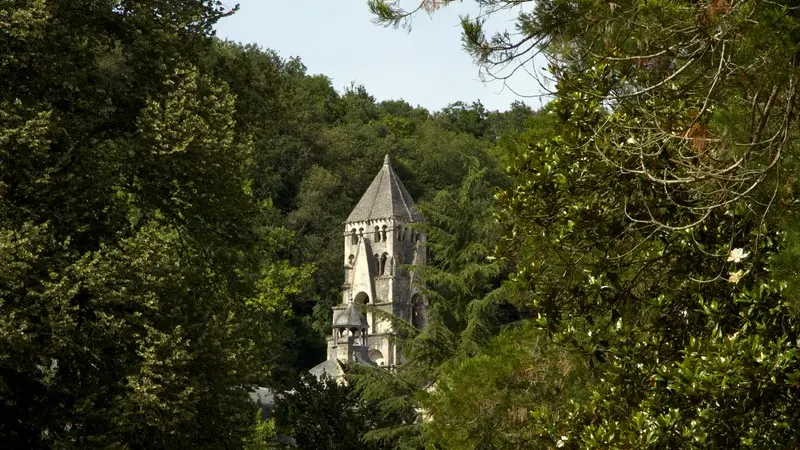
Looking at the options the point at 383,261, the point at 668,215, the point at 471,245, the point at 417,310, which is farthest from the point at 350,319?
the point at 668,215

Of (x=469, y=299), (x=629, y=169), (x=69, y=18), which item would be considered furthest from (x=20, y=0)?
(x=469, y=299)

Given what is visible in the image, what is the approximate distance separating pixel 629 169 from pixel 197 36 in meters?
10.5

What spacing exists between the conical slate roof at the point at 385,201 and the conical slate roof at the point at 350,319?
881 centimetres

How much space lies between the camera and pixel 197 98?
17.4 m

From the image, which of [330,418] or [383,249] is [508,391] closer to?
[330,418]

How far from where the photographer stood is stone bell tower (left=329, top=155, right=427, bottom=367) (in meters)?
78.9

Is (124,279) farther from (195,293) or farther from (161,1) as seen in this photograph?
(161,1)

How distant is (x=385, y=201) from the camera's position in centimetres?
8062

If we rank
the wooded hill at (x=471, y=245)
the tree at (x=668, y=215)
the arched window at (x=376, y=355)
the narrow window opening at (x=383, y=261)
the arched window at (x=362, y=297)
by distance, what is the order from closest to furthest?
the tree at (x=668, y=215), the wooded hill at (x=471, y=245), the arched window at (x=376, y=355), the arched window at (x=362, y=297), the narrow window opening at (x=383, y=261)

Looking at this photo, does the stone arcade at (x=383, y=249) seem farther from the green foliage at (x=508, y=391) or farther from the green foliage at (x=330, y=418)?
the green foliage at (x=508, y=391)

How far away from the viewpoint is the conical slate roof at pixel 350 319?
69.9m

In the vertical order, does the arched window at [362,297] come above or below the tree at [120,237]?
above

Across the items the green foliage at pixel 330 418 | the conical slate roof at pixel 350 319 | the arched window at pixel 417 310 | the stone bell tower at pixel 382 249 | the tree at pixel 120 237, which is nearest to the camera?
the tree at pixel 120 237

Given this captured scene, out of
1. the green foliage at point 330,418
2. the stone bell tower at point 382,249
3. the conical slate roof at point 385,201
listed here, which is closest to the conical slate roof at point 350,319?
the stone bell tower at point 382,249
